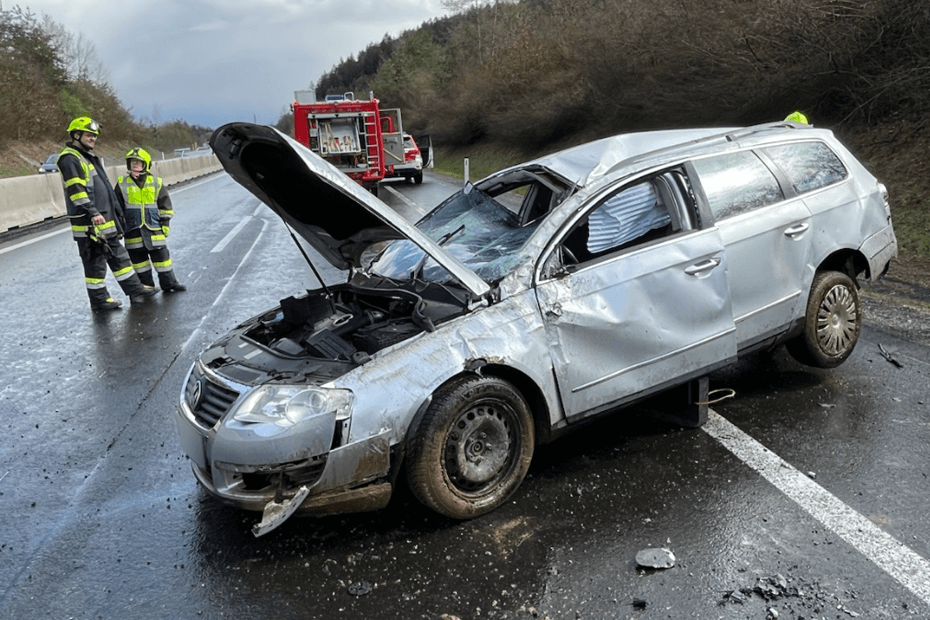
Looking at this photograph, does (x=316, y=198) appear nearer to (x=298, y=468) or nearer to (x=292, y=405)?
(x=292, y=405)

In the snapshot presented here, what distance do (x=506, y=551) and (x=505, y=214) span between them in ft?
7.48

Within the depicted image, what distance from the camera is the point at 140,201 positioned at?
848 centimetres

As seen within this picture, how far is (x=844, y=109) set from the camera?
1436 centimetres

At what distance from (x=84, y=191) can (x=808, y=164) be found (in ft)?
23.1

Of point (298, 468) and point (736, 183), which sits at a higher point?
point (736, 183)

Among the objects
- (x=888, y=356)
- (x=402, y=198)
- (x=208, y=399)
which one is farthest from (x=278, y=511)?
(x=402, y=198)

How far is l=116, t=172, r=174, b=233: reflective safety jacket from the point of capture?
8.45 meters

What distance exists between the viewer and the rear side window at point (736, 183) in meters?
4.29

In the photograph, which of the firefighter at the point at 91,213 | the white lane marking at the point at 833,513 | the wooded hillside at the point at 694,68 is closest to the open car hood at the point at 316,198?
the white lane marking at the point at 833,513

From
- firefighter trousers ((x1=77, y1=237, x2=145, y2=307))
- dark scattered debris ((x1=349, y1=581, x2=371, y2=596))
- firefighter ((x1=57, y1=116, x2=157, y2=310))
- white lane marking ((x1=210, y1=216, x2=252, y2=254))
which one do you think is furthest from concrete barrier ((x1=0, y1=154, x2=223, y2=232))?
dark scattered debris ((x1=349, y1=581, x2=371, y2=596))

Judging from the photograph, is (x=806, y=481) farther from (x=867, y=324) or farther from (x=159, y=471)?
(x=159, y=471)

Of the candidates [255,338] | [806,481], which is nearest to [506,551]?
[806,481]

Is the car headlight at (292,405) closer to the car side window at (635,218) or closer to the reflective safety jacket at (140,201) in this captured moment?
the car side window at (635,218)

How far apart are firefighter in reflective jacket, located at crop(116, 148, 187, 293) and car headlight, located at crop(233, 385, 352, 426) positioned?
241 inches
